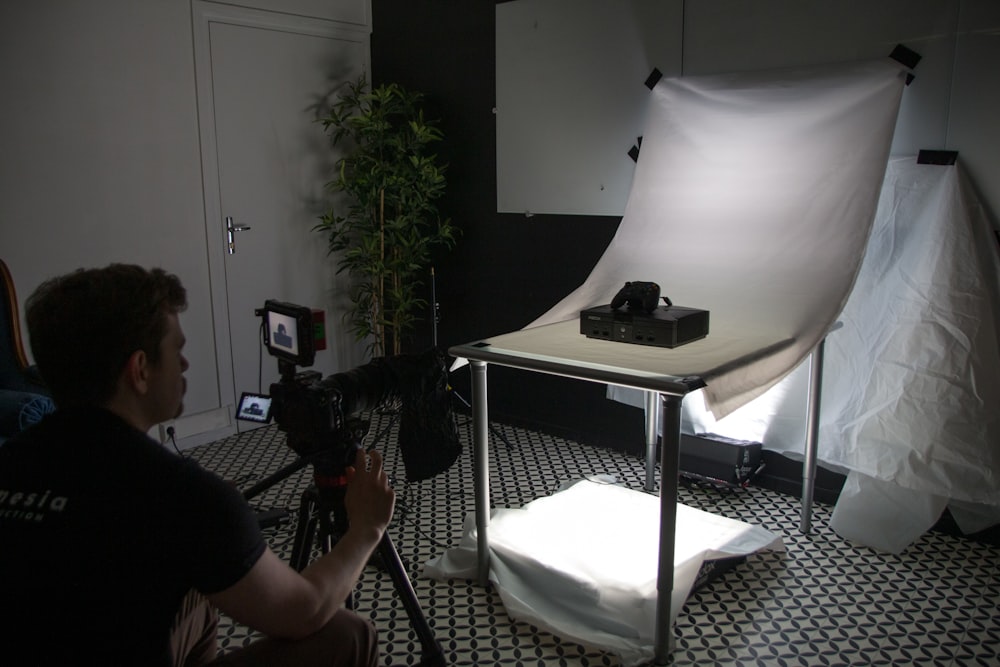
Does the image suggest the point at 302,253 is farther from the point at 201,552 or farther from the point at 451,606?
the point at 201,552

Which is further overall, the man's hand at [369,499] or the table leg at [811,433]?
the table leg at [811,433]

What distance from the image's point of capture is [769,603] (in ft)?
7.20

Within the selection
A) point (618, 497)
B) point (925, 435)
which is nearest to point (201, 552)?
point (618, 497)

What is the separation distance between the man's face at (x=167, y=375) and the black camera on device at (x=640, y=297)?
4.62 ft

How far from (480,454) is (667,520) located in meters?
0.59

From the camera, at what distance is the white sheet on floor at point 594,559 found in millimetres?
2012

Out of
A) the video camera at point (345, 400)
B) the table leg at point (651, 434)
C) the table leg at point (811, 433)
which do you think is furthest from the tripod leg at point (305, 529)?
the table leg at point (811, 433)

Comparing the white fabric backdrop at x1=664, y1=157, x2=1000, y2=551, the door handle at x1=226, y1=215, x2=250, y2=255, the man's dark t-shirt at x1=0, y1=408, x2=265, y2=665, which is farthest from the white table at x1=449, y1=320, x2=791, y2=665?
the door handle at x1=226, y1=215, x2=250, y2=255

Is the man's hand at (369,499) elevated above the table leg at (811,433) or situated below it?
above

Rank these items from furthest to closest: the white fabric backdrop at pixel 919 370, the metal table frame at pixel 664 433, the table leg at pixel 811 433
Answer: the table leg at pixel 811 433 → the white fabric backdrop at pixel 919 370 → the metal table frame at pixel 664 433

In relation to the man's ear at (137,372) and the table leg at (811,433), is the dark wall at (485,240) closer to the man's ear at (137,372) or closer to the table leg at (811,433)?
the table leg at (811,433)

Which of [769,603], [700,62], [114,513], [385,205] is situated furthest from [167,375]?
[385,205]

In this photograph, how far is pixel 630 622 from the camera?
6.54ft

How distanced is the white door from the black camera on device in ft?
7.30
